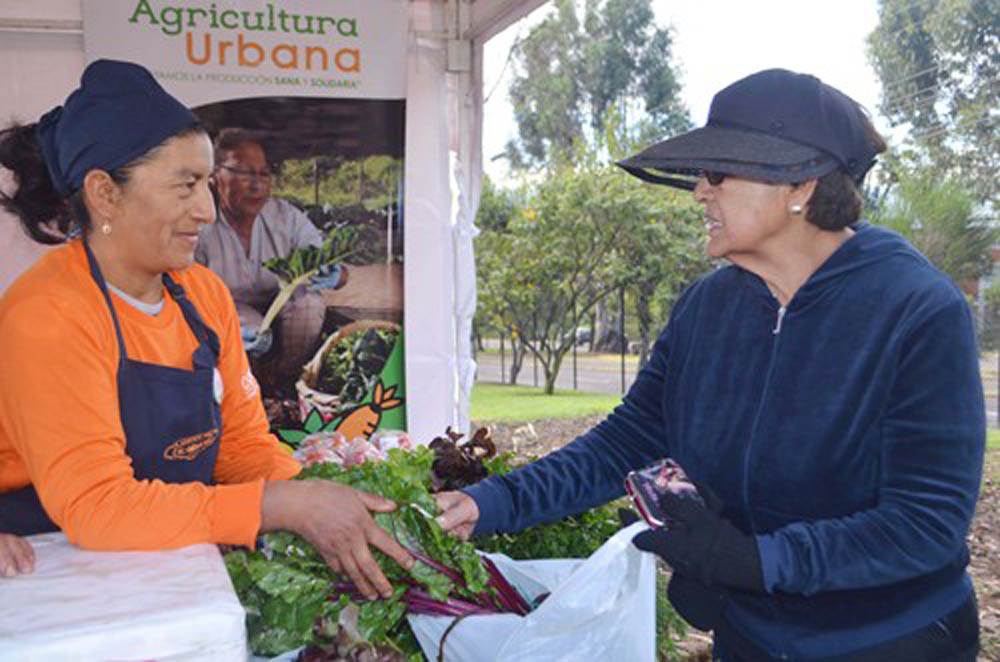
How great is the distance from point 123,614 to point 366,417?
2.93 meters

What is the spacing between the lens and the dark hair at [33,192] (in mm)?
2035

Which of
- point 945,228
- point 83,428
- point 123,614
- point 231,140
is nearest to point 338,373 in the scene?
point 231,140

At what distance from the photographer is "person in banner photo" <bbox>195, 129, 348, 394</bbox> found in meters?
4.05

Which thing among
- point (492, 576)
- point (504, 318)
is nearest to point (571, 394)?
point (504, 318)

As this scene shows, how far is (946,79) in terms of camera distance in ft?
55.4

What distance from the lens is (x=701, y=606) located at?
1.85 metres

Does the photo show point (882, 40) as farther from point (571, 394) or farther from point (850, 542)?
point (850, 542)

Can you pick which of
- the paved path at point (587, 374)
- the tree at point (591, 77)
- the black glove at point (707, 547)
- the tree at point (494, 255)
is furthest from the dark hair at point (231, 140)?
the tree at point (591, 77)

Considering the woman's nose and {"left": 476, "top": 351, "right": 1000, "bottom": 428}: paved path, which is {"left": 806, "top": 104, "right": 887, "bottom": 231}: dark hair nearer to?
the woman's nose

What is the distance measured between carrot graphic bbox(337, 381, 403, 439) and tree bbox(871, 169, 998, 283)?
33.5ft

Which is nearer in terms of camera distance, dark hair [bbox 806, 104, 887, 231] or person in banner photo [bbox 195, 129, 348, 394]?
dark hair [bbox 806, 104, 887, 231]

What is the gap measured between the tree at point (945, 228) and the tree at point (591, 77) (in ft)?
65.1

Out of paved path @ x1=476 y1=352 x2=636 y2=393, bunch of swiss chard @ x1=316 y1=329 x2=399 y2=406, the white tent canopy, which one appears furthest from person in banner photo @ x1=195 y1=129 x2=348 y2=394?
paved path @ x1=476 y1=352 x2=636 y2=393

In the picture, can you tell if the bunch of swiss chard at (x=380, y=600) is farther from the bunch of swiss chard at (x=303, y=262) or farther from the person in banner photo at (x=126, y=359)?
the bunch of swiss chard at (x=303, y=262)
